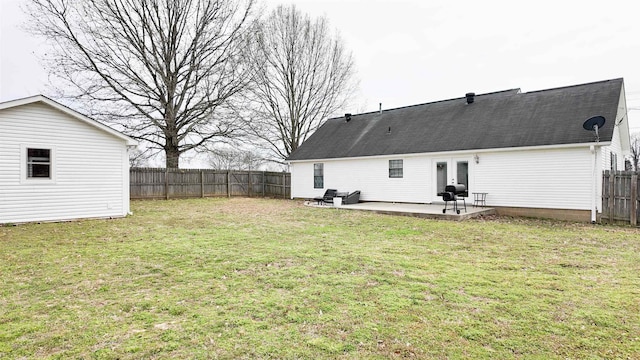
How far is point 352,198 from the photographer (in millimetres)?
16266

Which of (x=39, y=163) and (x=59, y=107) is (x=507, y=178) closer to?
(x=59, y=107)

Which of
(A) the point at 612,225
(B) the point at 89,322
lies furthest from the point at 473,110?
(B) the point at 89,322

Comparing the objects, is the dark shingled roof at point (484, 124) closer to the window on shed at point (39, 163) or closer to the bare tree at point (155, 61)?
the bare tree at point (155, 61)

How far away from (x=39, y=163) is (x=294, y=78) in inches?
713

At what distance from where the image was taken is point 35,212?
10273 millimetres

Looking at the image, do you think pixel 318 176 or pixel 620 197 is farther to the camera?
pixel 318 176

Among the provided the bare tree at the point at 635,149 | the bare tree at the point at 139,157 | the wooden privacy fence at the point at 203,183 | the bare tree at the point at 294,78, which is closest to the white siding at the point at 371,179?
the wooden privacy fence at the point at 203,183

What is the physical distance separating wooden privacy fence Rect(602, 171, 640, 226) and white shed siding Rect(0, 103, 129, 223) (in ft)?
53.2

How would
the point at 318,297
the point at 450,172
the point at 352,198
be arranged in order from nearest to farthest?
the point at 318,297, the point at 450,172, the point at 352,198

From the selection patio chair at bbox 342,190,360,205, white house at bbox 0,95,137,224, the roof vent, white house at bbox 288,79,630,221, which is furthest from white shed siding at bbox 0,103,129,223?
the roof vent

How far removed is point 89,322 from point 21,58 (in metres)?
20.2

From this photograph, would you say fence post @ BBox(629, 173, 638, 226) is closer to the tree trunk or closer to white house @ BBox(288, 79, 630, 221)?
white house @ BBox(288, 79, 630, 221)

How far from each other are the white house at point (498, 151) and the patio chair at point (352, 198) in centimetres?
45

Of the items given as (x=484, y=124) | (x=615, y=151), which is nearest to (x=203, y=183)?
(x=484, y=124)
